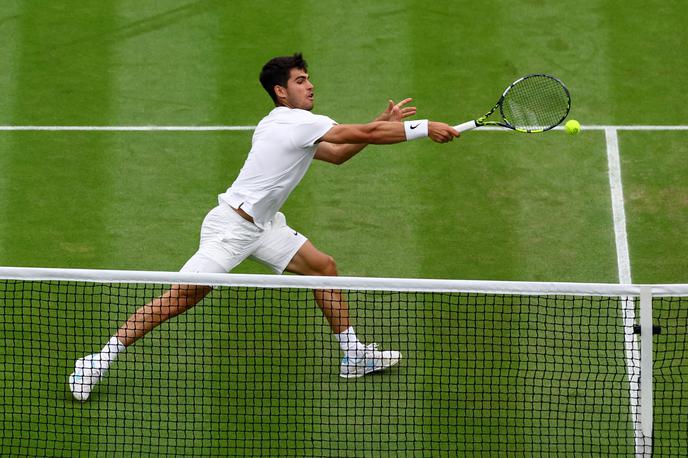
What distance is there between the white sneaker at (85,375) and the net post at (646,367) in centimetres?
402

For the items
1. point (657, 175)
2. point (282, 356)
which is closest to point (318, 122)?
point (282, 356)

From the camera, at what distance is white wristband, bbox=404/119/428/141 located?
11203 millimetres

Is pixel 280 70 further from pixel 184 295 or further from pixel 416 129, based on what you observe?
pixel 184 295

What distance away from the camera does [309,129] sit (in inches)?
453

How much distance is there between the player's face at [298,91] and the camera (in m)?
11.9

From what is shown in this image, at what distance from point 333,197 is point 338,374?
2569 millimetres

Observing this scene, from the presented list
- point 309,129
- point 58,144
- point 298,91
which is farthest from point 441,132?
point 58,144

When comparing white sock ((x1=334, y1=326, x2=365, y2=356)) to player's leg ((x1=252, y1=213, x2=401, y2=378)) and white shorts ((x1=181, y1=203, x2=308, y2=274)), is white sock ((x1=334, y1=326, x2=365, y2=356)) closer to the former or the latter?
player's leg ((x1=252, y1=213, x2=401, y2=378))

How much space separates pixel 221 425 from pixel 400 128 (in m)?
2.59

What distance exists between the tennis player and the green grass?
0.84 ft

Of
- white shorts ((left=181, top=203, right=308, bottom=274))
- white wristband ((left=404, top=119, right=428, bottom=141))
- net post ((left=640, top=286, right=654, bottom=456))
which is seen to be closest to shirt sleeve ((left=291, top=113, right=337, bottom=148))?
white wristband ((left=404, top=119, right=428, bottom=141))

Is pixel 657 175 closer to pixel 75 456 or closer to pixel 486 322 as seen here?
pixel 486 322

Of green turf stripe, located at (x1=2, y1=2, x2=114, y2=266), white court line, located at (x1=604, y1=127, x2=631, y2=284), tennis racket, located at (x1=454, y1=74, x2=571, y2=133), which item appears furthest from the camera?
green turf stripe, located at (x1=2, y1=2, x2=114, y2=266)

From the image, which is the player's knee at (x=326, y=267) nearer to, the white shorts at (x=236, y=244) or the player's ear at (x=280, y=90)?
the white shorts at (x=236, y=244)
